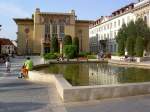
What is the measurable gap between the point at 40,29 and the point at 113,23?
20.0 m

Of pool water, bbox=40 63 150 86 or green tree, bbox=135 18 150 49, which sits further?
green tree, bbox=135 18 150 49

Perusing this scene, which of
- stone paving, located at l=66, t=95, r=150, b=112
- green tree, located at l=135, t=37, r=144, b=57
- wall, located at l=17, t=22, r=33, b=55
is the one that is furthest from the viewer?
wall, located at l=17, t=22, r=33, b=55

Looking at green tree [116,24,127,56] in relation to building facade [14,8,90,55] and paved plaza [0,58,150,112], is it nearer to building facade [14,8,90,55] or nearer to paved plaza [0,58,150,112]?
building facade [14,8,90,55]

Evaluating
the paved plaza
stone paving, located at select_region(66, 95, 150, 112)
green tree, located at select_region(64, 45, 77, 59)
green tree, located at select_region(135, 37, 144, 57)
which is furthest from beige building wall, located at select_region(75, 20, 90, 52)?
stone paving, located at select_region(66, 95, 150, 112)

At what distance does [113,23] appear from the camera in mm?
76312

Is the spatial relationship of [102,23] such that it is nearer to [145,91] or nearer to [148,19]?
[148,19]

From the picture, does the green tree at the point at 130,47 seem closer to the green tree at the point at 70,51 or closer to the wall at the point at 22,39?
the green tree at the point at 70,51

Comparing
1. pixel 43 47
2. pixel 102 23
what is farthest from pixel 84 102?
pixel 102 23

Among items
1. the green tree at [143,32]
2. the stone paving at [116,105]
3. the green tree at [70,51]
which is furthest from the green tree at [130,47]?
the stone paving at [116,105]

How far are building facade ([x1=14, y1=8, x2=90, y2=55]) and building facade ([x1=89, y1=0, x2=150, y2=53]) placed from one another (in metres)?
8.77

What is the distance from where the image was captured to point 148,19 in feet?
180

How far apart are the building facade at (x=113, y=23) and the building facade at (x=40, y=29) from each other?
8.77 m

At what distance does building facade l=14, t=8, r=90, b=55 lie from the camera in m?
82.2

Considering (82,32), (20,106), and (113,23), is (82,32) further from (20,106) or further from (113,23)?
(20,106)
